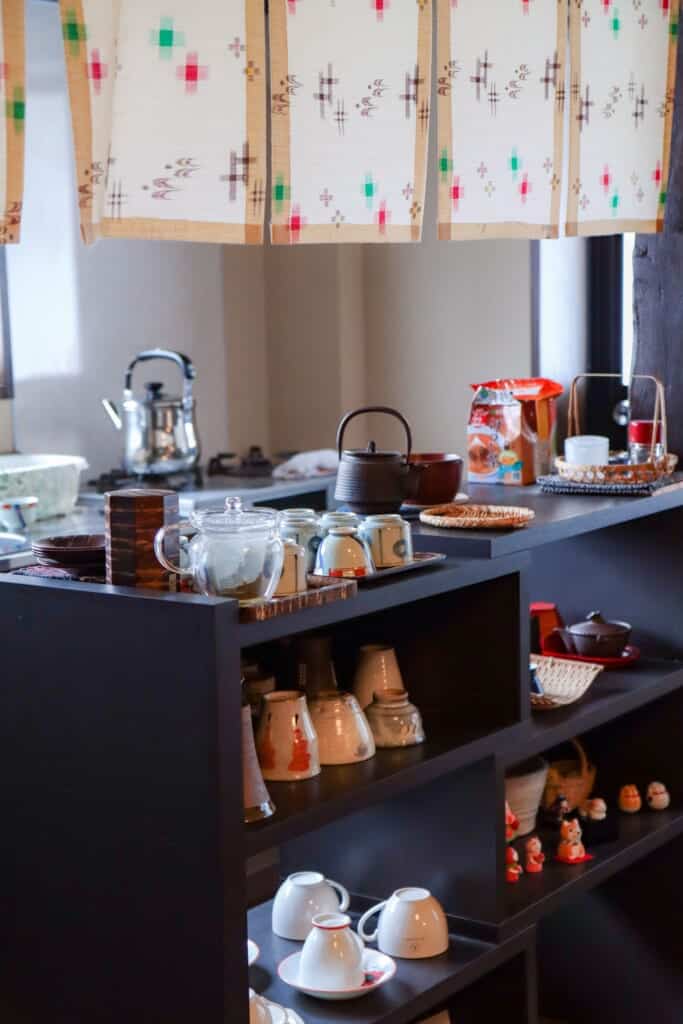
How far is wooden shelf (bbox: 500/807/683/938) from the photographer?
7.81 ft

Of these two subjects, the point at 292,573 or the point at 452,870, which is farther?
the point at 452,870

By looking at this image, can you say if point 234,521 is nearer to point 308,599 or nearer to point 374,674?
point 308,599

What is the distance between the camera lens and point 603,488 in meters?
2.72

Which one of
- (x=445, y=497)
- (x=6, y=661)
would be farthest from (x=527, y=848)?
(x=6, y=661)

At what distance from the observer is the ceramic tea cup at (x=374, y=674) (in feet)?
7.38

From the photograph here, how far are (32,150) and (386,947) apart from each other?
2.95 m

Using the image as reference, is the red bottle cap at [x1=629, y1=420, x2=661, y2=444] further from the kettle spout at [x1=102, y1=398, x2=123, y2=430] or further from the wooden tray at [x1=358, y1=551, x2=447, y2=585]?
the kettle spout at [x1=102, y1=398, x2=123, y2=430]

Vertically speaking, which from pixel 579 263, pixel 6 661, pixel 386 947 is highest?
pixel 579 263

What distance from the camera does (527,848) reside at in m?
2.58

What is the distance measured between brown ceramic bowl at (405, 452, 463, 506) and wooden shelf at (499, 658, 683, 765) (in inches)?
16.5

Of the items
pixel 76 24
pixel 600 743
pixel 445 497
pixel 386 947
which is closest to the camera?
pixel 76 24

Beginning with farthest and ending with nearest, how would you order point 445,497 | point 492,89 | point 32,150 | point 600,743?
point 32,150
point 600,743
point 492,89
point 445,497

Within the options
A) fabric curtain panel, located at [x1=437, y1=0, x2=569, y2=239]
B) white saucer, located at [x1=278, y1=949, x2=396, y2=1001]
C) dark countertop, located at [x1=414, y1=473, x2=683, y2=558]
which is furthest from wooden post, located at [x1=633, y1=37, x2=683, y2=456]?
white saucer, located at [x1=278, y1=949, x2=396, y2=1001]

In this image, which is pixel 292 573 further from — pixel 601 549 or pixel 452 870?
pixel 601 549
